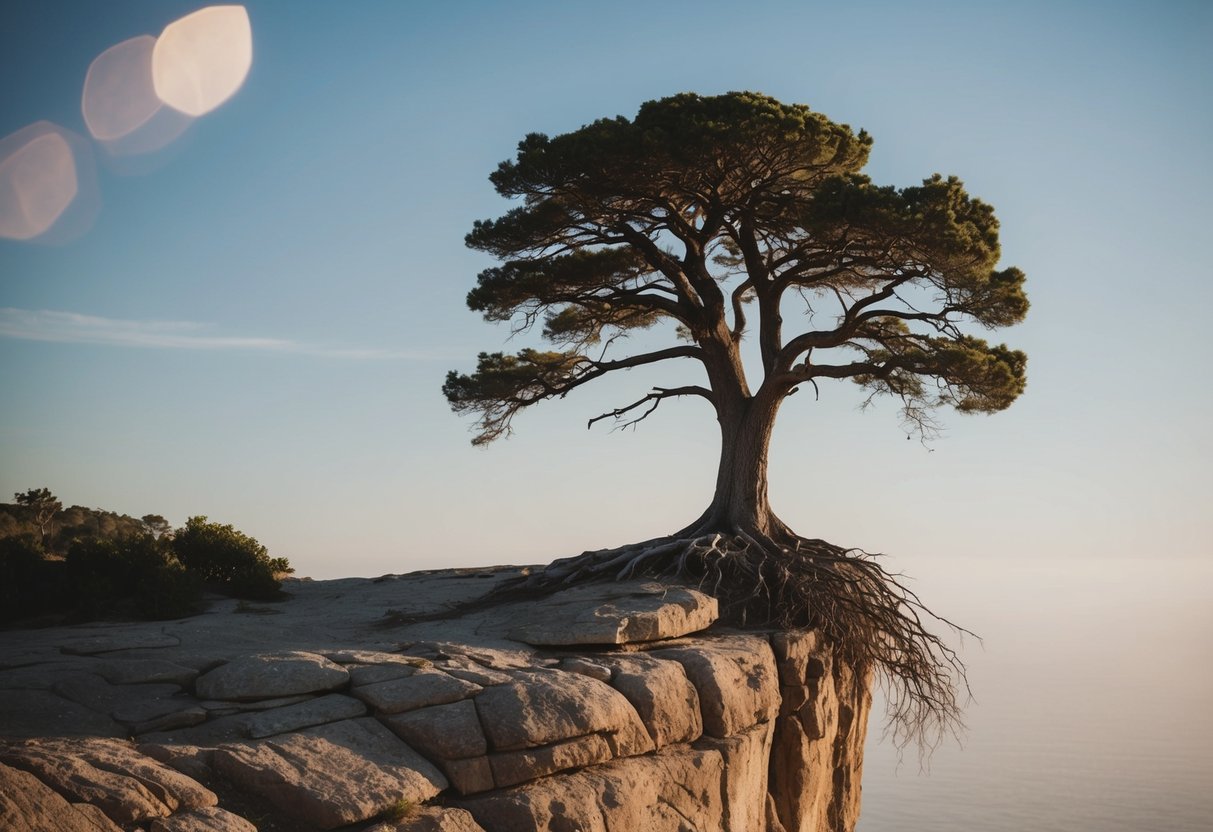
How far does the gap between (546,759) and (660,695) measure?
2.06m

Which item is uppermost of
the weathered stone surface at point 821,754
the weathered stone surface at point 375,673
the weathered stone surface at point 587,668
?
the weathered stone surface at point 587,668

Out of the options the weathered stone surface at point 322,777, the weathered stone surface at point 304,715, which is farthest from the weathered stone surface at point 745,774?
the weathered stone surface at point 304,715

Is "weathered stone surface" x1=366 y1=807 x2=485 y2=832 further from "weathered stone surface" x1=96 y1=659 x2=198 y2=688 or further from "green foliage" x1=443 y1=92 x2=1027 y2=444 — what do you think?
"green foliage" x1=443 y1=92 x2=1027 y2=444

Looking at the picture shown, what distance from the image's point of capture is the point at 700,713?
12.9 meters

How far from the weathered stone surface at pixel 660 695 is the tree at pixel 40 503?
28515mm

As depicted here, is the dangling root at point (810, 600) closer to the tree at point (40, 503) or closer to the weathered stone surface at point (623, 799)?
the weathered stone surface at point (623, 799)

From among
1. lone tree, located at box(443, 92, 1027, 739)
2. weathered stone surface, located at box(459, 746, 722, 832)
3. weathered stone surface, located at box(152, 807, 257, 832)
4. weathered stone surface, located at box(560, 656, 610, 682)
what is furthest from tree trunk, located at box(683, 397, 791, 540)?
weathered stone surface, located at box(152, 807, 257, 832)

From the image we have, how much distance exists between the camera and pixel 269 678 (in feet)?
35.0

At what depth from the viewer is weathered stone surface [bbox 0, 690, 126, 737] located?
9438 mm

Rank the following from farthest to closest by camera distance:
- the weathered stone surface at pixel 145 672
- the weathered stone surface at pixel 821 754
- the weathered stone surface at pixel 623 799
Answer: the weathered stone surface at pixel 821 754
the weathered stone surface at pixel 145 672
the weathered stone surface at pixel 623 799

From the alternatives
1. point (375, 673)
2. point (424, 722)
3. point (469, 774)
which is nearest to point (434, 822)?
point (469, 774)

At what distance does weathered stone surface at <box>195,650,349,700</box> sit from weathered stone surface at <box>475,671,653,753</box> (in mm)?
1633

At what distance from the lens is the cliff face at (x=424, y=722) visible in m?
8.79

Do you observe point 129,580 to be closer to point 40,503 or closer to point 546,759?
point 546,759
